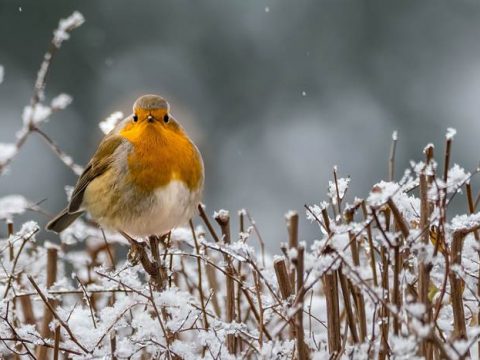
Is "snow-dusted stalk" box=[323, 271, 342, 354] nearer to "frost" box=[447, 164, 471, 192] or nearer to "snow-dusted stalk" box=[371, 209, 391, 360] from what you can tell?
"snow-dusted stalk" box=[371, 209, 391, 360]

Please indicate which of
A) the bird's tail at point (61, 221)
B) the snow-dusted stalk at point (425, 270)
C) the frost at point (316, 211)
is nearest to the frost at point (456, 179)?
A: the snow-dusted stalk at point (425, 270)

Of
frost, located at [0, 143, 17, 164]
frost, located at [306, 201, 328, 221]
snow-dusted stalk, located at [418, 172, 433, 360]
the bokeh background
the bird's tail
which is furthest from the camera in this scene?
the bokeh background

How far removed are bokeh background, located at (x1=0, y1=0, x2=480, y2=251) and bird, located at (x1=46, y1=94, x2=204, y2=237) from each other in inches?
210

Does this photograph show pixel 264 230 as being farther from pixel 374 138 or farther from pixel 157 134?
pixel 157 134

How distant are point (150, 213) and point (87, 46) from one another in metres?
7.62

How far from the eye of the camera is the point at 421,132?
29.4ft

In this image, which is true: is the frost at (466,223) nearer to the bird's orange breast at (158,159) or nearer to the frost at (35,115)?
the frost at (35,115)

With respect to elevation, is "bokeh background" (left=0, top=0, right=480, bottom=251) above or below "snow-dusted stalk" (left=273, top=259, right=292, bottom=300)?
above

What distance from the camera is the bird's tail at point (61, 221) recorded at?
3.25 meters

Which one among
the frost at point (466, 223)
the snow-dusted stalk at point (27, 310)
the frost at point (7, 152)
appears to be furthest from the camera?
the snow-dusted stalk at point (27, 310)

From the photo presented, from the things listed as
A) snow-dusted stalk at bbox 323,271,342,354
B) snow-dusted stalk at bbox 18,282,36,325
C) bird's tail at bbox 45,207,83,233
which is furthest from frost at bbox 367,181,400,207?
bird's tail at bbox 45,207,83,233

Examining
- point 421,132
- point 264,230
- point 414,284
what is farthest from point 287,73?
point 414,284

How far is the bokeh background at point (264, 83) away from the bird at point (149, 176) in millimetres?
5332

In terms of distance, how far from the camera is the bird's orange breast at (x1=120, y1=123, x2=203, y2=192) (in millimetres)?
2734
